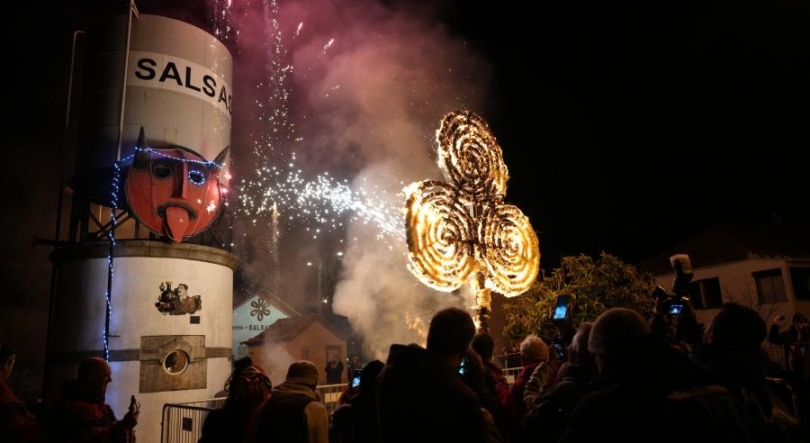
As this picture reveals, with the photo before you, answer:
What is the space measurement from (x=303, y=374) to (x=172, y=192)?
1229 cm

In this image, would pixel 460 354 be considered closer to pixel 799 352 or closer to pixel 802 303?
pixel 799 352

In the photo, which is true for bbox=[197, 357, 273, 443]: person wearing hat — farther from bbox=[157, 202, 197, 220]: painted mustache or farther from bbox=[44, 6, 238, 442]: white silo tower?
bbox=[157, 202, 197, 220]: painted mustache

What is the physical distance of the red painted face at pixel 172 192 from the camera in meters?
14.8

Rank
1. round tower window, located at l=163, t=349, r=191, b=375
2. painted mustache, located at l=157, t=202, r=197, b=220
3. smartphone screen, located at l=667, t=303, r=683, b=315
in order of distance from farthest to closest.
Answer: painted mustache, located at l=157, t=202, r=197, b=220 → round tower window, located at l=163, t=349, r=191, b=375 → smartphone screen, located at l=667, t=303, r=683, b=315

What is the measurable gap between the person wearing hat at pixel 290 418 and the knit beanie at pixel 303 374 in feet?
0.11

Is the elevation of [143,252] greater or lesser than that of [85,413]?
greater

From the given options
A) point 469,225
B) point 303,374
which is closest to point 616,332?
point 303,374

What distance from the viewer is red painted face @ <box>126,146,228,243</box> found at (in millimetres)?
14797

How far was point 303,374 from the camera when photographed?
15.5 feet

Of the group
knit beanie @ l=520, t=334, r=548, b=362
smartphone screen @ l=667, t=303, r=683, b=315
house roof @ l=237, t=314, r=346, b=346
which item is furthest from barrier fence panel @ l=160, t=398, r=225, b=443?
house roof @ l=237, t=314, r=346, b=346

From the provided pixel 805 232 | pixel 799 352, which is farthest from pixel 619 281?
pixel 805 232

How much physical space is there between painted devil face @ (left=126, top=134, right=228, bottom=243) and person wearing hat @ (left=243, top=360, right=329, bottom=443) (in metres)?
11.7

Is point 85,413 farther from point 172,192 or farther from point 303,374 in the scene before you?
point 172,192

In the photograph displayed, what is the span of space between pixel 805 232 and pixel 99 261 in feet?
123
